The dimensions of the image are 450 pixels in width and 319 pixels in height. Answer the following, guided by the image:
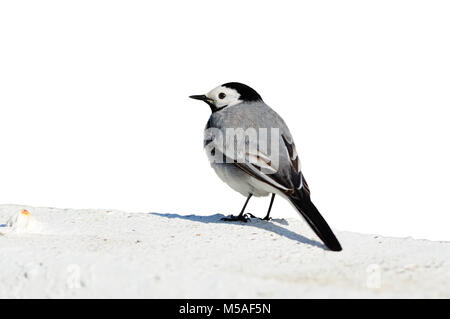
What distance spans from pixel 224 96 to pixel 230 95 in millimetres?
83

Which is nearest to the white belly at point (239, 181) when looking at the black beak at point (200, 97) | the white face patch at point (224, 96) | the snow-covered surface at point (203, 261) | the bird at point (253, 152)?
the bird at point (253, 152)

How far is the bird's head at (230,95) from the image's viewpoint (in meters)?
8.76

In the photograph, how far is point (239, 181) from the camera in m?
8.09

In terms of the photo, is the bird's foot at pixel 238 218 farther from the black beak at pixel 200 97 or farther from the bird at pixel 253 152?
the black beak at pixel 200 97

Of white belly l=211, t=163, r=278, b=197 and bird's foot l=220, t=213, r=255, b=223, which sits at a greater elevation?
white belly l=211, t=163, r=278, b=197

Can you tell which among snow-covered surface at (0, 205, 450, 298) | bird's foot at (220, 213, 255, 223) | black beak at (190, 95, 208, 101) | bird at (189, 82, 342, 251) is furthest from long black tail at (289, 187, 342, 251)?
black beak at (190, 95, 208, 101)

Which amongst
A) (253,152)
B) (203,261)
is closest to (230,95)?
(253,152)

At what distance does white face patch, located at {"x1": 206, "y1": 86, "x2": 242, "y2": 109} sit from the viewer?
880cm

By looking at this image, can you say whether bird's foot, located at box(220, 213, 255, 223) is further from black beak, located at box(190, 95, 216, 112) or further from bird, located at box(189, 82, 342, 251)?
black beak, located at box(190, 95, 216, 112)

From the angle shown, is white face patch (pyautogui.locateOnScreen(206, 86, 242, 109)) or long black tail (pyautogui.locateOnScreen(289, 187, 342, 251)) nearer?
long black tail (pyautogui.locateOnScreen(289, 187, 342, 251))
